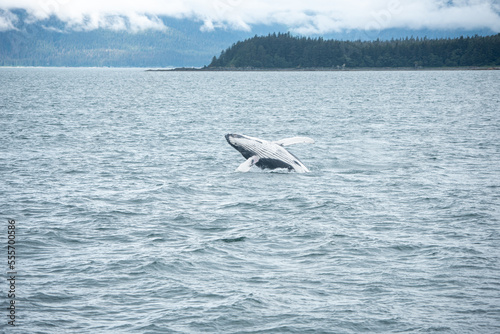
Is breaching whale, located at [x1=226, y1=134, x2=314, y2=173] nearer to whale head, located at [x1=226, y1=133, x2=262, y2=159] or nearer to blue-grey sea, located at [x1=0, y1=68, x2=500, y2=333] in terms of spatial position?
whale head, located at [x1=226, y1=133, x2=262, y2=159]

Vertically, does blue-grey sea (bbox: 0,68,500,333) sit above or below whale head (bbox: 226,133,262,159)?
below

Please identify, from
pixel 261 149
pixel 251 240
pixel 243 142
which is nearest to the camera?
pixel 251 240

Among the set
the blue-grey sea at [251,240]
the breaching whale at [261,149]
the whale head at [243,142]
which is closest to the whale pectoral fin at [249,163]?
the breaching whale at [261,149]

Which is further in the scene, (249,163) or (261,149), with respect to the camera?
(249,163)

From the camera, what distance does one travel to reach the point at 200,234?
1819 centimetres

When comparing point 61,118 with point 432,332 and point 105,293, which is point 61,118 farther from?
point 432,332

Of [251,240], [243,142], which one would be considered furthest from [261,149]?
[251,240]

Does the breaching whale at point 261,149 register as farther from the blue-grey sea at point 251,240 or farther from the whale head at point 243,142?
the blue-grey sea at point 251,240

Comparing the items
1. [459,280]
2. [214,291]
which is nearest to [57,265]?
[214,291]

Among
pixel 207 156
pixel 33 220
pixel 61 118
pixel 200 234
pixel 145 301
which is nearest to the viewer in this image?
pixel 145 301

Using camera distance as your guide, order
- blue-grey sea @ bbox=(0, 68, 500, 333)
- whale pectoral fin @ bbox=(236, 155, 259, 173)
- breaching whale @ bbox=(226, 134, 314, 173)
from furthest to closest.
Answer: whale pectoral fin @ bbox=(236, 155, 259, 173) < breaching whale @ bbox=(226, 134, 314, 173) < blue-grey sea @ bbox=(0, 68, 500, 333)

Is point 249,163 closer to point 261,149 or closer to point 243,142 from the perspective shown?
point 261,149

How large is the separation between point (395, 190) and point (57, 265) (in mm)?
13941

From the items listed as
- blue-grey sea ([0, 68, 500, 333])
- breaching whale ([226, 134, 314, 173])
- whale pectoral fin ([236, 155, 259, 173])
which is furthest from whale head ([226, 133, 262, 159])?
blue-grey sea ([0, 68, 500, 333])
